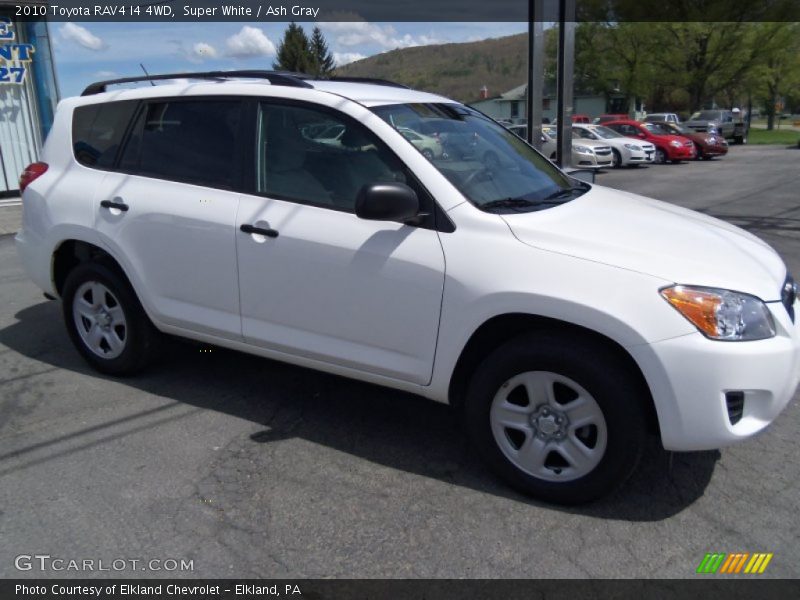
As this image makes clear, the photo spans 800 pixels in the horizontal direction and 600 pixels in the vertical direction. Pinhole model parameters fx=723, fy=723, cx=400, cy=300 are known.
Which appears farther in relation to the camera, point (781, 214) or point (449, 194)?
point (781, 214)

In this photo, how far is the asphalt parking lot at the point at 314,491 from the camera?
293cm

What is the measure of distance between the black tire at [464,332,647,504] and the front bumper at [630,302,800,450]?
119mm

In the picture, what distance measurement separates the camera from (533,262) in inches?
124

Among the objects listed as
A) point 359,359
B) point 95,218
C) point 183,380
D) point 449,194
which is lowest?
point 183,380

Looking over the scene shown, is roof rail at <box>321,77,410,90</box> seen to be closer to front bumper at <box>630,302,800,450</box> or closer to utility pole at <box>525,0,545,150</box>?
front bumper at <box>630,302,800,450</box>

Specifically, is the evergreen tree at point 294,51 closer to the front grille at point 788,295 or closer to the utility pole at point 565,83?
the utility pole at point 565,83

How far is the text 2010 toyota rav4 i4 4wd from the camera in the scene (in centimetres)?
Result: 298

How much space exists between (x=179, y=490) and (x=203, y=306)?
3.69 feet


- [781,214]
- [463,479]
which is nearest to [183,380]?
[463,479]

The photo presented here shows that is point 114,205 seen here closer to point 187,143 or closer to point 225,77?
point 187,143

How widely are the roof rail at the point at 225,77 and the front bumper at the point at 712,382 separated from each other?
7.70ft

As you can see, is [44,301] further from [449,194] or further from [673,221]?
[673,221]

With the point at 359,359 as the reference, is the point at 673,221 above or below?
above

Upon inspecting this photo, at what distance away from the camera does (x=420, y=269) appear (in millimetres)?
3348
